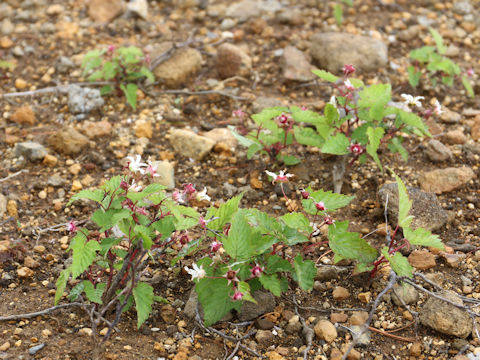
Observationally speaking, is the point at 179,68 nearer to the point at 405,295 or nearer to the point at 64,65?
the point at 64,65

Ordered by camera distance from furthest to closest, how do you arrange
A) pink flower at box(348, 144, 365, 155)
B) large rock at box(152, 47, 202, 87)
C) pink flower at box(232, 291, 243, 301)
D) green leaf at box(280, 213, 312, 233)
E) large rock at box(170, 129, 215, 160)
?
large rock at box(152, 47, 202, 87), large rock at box(170, 129, 215, 160), pink flower at box(348, 144, 365, 155), green leaf at box(280, 213, 312, 233), pink flower at box(232, 291, 243, 301)

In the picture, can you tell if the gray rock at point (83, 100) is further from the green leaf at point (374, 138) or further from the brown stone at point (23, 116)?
the green leaf at point (374, 138)

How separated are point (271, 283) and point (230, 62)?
99.2 inches

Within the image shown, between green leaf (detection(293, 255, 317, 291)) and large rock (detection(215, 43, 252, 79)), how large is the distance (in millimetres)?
A: 2357

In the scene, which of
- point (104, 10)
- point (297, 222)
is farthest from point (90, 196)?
point (104, 10)

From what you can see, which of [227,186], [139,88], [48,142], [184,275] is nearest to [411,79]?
[227,186]

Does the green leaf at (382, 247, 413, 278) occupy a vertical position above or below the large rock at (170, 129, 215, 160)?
above

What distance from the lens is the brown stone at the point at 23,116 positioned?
441 cm

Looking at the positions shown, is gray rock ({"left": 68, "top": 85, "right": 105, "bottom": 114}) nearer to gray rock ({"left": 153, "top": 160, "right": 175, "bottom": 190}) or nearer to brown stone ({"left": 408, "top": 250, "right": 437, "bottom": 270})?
gray rock ({"left": 153, "top": 160, "right": 175, "bottom": 190})

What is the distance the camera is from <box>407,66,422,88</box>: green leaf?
4516 millimetres

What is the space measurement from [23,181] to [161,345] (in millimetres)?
1737

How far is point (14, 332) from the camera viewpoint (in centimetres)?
280

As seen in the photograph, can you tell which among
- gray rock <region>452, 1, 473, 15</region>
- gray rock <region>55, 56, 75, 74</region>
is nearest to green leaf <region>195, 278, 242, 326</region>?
gray rock <region>55, 56, 75, 74</region>

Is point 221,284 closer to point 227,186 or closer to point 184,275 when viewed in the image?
point 184,275
